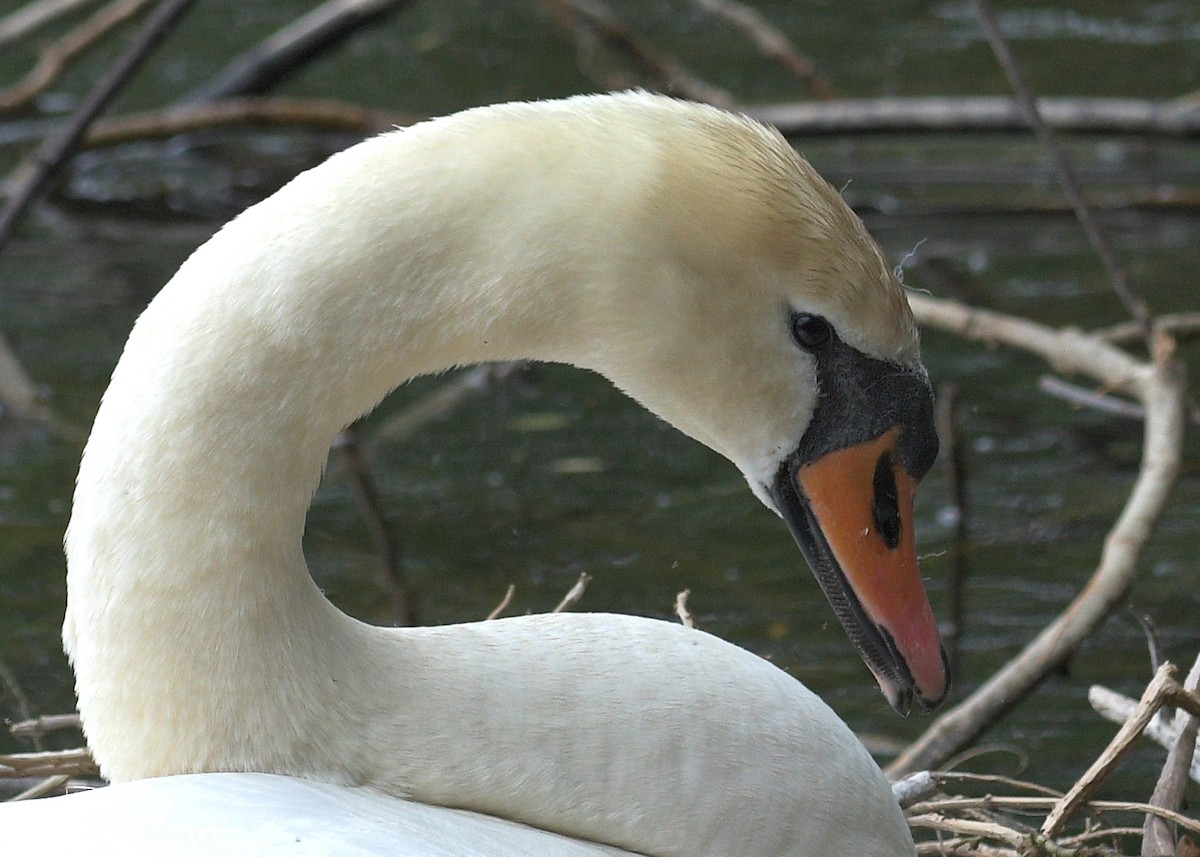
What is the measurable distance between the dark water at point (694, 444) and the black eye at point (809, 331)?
1795 mm

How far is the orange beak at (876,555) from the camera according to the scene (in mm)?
2627

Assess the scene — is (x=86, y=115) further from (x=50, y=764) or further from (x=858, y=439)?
(x=858, y=439)

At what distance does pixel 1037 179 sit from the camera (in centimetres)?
883

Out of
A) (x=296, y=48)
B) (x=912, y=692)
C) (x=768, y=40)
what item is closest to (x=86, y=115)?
(x=296, y=48)

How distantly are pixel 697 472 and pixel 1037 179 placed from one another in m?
3.63

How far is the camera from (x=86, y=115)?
5.50 meters

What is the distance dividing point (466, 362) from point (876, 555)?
0.64 meters

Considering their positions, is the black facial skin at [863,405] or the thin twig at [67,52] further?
the thin twig at [67,52]

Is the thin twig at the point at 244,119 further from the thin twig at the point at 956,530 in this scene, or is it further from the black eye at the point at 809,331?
the black eye at the point at 809,331

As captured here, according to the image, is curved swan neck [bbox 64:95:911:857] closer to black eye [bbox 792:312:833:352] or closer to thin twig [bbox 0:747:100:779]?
black eye [bbox 792:312:833:352]

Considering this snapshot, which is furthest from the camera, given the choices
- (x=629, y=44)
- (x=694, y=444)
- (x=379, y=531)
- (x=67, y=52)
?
(x=629, y=44)

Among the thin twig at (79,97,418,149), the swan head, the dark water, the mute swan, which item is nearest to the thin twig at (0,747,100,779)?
the mute swan

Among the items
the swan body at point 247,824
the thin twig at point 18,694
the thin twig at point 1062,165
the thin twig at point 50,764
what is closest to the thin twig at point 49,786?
the thin twig at point 50,764

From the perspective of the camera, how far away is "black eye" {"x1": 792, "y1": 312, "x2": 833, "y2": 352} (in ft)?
8.28
